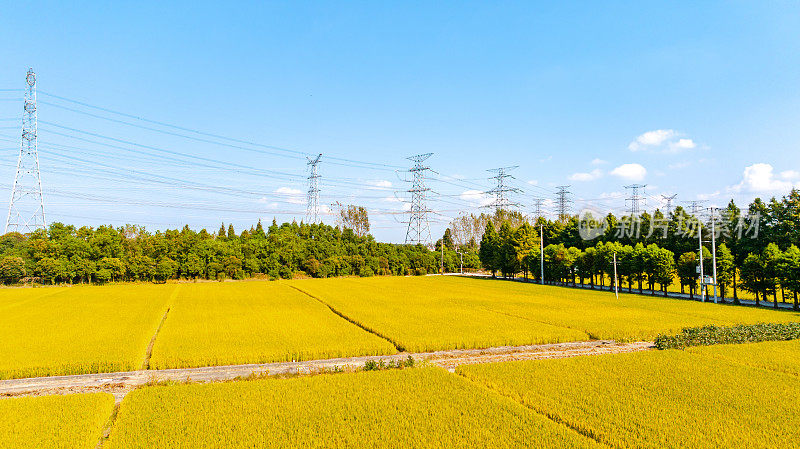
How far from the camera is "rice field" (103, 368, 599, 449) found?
415 inches

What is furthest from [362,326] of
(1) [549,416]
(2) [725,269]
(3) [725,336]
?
(2) [725,269]

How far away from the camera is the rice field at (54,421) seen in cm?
1037

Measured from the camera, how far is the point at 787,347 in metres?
21.8

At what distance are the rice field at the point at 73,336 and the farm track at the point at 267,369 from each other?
2.41ft

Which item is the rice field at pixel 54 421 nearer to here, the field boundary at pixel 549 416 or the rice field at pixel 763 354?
the field boundary at pixel 549 416

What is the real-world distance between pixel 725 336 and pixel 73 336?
36.0 meters

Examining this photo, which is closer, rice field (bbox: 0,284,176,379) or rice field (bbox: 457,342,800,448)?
rice field (bbox: 457,342,800,448)

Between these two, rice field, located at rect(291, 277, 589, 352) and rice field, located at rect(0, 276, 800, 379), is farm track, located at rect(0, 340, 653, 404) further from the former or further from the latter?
rice field, located at rect(291, 277, 589, 352)

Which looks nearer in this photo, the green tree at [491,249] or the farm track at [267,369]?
the farm track at [267,369]

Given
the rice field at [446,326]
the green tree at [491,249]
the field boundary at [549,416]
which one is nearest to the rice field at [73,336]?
the rice field at [446,326]

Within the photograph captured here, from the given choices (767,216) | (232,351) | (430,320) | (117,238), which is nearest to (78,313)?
(232,351)

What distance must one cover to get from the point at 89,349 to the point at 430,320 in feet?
64.5

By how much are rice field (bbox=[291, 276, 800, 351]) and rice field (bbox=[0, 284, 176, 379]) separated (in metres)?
13.4

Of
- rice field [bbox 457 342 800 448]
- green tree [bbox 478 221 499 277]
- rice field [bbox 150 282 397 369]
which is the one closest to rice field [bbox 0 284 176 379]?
rice field [bbox 150 282 397 369]
